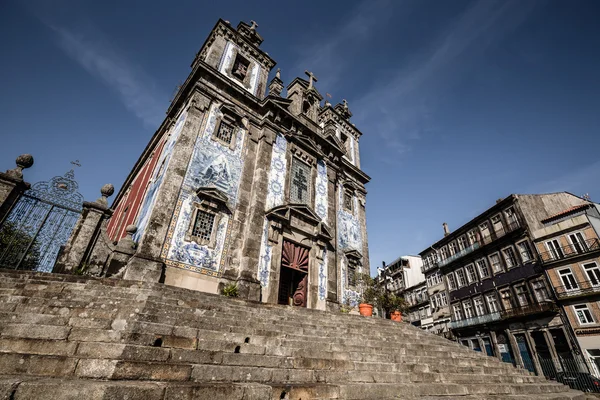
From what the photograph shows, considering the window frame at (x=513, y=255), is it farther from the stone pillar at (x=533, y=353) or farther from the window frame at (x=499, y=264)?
the stone pillar at (x=533, y=353)

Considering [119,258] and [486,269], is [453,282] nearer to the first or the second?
[486,269]

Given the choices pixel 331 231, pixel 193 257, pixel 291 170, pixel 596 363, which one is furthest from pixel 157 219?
pixel 596 363

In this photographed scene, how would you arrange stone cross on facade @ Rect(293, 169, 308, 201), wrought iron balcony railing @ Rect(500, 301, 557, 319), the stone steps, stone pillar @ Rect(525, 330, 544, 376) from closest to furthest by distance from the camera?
the stone steps
stone cross on facade @ Rect(293, 169, 308, 201)
stone pillar @ Rect(525, 330, 544, 376)
wrought iron balcony railing @ Rect(500, 301, 557, 319)

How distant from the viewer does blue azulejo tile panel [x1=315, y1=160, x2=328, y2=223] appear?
16391mm

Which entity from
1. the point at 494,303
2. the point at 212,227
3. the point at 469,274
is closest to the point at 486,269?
the point at 469,274

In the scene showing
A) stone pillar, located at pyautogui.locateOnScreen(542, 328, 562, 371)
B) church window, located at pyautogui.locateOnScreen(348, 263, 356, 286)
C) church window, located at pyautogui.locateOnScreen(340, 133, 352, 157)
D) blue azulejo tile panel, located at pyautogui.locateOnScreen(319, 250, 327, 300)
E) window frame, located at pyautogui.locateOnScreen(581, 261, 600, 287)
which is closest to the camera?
blue azulejo tile panel, located at pyautogui.locateOnScreen(319, 250, 327, 300)

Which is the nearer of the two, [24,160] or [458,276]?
[24,160]

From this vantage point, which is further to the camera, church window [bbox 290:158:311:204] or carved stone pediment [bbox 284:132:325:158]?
carved stone pediment [bbox 284:132:325:158]

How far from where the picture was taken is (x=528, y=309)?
2109 centimetres

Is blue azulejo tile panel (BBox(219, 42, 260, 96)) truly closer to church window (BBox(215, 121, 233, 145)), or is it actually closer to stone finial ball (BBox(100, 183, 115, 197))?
church window (BBox(215, 121, 233, 145))

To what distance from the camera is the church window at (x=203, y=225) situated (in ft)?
36.4

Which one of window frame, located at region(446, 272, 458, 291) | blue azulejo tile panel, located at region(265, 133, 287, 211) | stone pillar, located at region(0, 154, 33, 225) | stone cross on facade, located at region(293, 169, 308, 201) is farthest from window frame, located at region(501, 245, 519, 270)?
stone pillar, located at region(0, 154, 33, 225)

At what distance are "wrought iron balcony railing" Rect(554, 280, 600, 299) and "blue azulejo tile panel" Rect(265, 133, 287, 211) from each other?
2160cm

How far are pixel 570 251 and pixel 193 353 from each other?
27.2 metres
